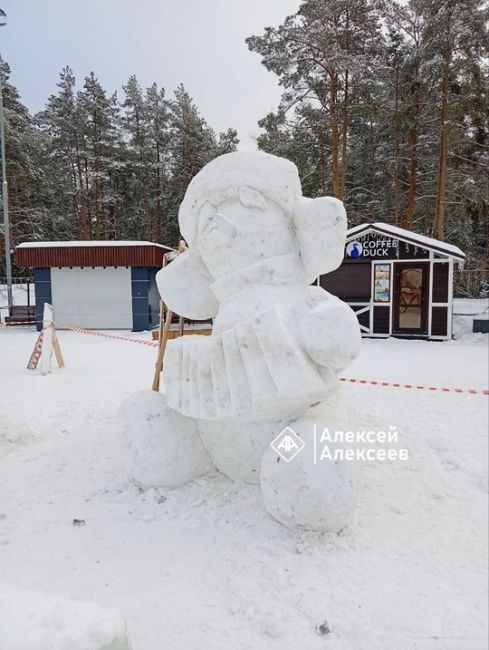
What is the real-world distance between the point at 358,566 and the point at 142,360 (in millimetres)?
6375

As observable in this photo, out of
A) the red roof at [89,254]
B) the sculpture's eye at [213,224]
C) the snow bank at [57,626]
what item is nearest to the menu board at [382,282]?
the red roof at [89,254]

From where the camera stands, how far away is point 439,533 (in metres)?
2.23

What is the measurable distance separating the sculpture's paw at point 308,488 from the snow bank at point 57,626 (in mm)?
A: 1034

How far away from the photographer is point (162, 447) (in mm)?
2443

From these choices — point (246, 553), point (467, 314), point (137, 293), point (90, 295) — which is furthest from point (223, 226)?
point (467, 314)

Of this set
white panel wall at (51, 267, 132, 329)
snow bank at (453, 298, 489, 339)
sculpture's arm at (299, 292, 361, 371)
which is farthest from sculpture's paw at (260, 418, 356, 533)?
white panel wall at (51, 267, 132, 329)

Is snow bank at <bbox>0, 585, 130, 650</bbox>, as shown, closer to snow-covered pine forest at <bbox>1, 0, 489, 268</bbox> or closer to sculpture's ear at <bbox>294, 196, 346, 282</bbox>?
sculpture's ear at <bbox>294, 196, 346, 282</bbox>

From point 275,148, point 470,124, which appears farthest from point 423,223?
point 275,148

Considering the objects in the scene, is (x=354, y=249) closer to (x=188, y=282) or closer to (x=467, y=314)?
(x=467, y=314)

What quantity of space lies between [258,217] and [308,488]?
1.36m

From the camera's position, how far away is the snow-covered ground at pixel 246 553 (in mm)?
1621

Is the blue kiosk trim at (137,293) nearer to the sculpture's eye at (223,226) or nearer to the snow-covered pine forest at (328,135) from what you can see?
the snow-covered pine forest at (328,135)

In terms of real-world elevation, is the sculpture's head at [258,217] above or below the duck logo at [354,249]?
below

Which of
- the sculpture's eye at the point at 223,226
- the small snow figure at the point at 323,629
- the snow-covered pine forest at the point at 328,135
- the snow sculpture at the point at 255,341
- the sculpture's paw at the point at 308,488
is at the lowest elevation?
the small snow figure at the point at 323,629
